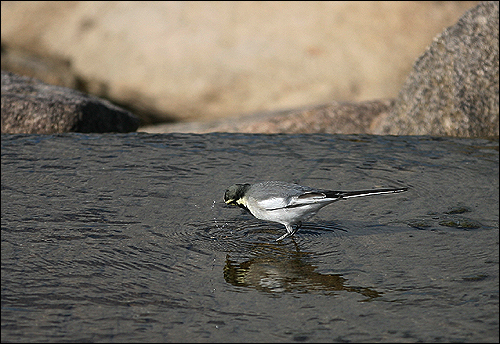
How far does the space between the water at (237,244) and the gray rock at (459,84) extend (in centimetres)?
111

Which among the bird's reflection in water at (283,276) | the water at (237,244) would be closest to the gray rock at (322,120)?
the water at (237,244)

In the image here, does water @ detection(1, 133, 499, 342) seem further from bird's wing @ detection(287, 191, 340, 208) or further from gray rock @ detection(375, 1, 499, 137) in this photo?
gray rock @ detection(375, 1, 499, 137)

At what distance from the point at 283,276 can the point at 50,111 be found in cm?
450

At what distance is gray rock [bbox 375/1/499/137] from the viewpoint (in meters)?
7.58

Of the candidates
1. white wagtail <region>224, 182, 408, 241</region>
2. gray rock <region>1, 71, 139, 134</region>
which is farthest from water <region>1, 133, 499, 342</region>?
gray rock <region>1, 71, 139, 134</region>

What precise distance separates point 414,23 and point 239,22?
9.04 feet

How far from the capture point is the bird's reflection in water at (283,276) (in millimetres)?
3902

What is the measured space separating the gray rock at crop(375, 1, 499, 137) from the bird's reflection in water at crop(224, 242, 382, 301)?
151 inches

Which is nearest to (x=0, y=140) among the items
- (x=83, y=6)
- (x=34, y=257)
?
(x=34, y=257)

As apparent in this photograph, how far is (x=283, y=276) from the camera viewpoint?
412 cm

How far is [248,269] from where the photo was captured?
13.8 ft

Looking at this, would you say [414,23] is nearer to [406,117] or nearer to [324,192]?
[406,117]

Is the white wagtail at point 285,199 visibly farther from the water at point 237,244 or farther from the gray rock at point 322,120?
the gray rock at point 322,120

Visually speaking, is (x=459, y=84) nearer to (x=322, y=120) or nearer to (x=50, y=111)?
(x=322, y=120)
